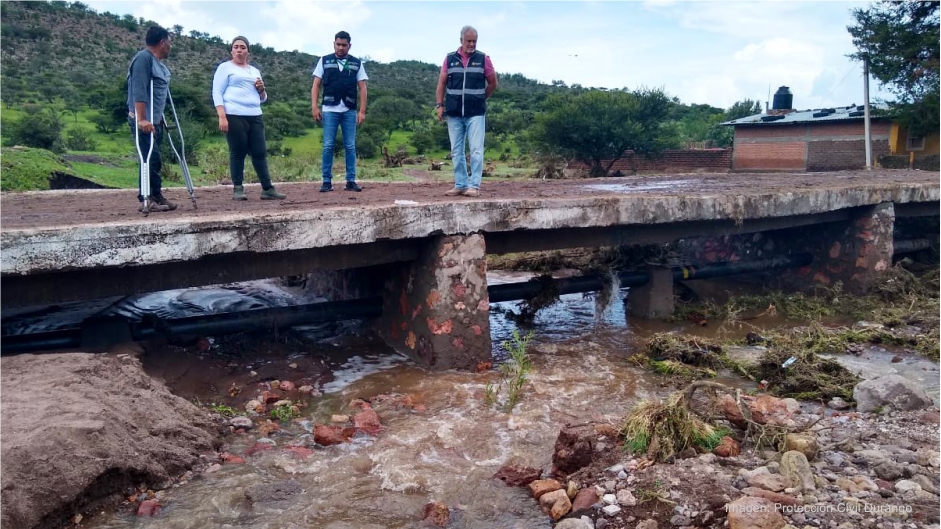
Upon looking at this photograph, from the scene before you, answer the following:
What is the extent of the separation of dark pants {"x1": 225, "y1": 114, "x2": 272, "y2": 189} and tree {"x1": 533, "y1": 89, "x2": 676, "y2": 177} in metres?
21.5

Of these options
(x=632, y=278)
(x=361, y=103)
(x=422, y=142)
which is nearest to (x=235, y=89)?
(x=361, y=103)

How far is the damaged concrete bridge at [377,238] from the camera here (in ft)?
15.1

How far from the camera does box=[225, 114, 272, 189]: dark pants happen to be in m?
6.29

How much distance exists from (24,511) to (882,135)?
2894 cm

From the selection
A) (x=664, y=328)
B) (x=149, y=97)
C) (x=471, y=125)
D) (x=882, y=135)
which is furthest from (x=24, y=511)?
(x=882, y=135)

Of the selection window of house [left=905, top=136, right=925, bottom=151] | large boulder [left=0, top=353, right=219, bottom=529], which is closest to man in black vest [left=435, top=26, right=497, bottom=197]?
large boulder [left=0, top=353, right=219, bottom=529]

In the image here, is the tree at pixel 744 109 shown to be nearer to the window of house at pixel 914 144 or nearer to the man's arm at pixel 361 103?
the window of house at pixel 914 144

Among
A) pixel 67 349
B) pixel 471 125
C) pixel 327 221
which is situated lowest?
pixel 67 349

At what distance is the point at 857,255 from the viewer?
945 cm

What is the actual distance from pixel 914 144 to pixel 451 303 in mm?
25493

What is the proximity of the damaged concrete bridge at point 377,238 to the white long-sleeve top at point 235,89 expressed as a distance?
33.9 inches

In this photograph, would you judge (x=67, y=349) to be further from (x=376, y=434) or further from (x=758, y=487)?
(x=758, y=487)

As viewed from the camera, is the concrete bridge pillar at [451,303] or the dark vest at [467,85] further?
the dark vest at [467,85]

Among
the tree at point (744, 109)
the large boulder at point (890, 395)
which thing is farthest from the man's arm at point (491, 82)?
the tree at point (744, 109)
